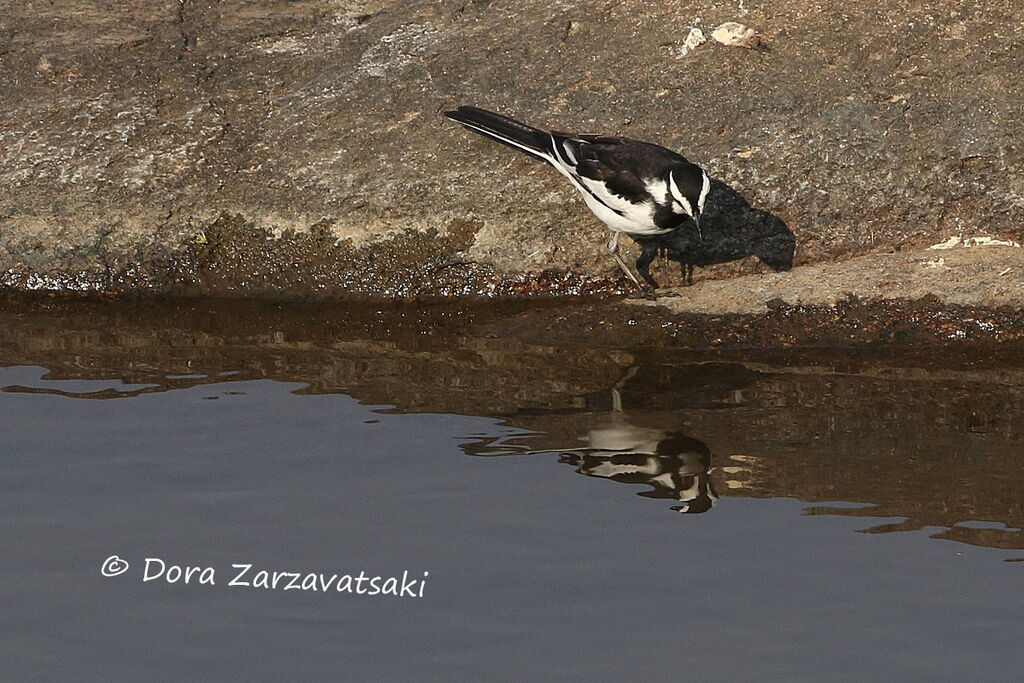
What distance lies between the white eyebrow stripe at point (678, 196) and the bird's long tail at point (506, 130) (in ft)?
3.13

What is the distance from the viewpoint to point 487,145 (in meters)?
8.02

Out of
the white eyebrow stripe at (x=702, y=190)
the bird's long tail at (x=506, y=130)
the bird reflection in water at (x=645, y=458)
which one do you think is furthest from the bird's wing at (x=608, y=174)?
the bird reflection in water at (x=645, y=458)

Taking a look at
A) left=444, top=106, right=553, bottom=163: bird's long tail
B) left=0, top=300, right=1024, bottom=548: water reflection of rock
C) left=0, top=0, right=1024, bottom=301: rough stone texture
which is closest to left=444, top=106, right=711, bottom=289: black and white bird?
left=444, top=106, right=553, bottom=163: bird's long tail

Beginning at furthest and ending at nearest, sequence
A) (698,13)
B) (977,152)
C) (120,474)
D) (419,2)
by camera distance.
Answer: (419,2) → (698,13) → (977,152) → (120,474)

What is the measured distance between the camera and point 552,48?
27.3 ft

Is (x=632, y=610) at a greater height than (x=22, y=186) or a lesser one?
lesser

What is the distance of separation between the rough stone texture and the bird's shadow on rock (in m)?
0.01

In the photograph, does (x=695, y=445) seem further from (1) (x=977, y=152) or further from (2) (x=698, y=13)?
(2) (x=698, y=13)

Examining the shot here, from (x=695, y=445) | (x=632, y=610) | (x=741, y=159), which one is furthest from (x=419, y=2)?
(x=632, y=610)

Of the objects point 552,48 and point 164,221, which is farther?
point 552,48

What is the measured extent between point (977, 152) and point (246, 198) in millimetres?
4076

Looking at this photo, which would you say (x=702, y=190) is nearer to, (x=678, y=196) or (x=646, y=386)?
(x=678, y=196)

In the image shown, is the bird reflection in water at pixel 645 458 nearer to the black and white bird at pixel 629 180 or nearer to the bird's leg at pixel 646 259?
the black and white bird at pixel 629 180

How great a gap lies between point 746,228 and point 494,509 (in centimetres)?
309
